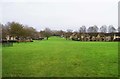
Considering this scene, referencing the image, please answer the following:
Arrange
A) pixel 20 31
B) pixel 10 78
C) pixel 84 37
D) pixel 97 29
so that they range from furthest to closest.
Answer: pixel 97 29 < pixel 84 37 < pixel 20 31 < pixel 10 78

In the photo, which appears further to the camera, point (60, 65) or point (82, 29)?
point (82, 29)

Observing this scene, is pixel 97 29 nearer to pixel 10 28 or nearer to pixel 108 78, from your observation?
pixel 10 28

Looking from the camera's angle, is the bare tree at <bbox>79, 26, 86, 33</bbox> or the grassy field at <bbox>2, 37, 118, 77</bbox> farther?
the bare tree at <bbox>79, 26, 86, 33</bbox>

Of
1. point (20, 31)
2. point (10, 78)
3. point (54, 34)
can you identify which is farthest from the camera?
point (54, 34)

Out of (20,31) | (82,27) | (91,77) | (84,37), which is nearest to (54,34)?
(82,27)

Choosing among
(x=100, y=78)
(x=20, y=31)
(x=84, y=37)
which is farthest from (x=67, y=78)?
(x=84, y=37)

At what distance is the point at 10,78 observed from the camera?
10.3m

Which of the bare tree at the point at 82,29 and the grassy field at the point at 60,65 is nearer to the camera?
the grassy field at the point at 60,65

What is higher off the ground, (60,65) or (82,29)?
(82,29)

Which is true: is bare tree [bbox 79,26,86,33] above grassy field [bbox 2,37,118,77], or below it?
above

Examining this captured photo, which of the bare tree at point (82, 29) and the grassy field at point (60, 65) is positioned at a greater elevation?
the bare tree at point (82, 29)

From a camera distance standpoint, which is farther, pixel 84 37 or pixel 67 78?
pixel 84 37

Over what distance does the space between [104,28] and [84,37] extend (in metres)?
50.0

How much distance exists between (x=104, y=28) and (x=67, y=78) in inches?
5975
